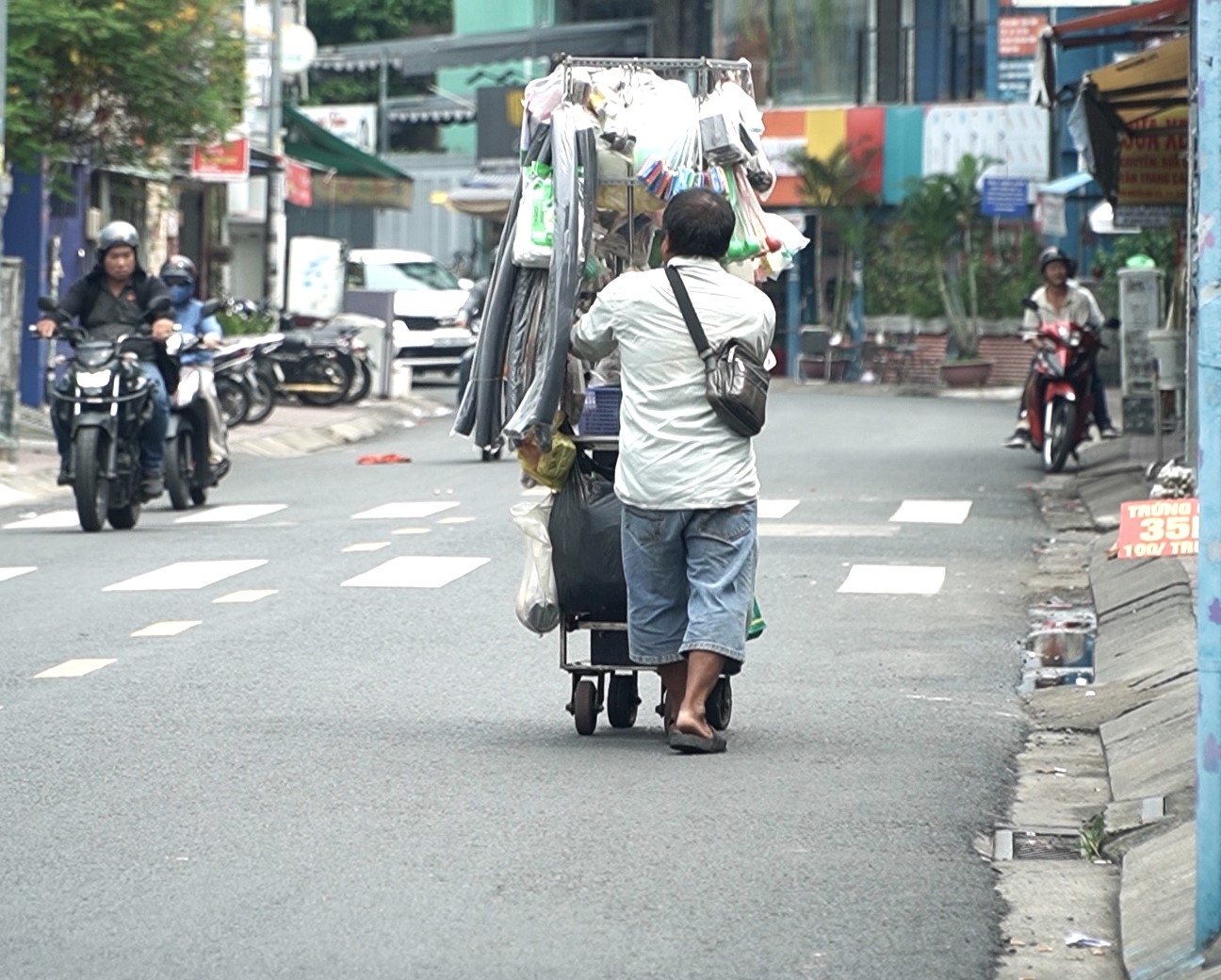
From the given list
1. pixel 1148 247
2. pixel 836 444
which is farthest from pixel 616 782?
pixel 1148 247

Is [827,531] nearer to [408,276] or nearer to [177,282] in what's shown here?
[177,282]

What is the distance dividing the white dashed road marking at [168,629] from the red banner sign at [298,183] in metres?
23.7

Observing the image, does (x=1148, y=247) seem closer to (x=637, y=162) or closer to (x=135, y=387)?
(x=135, y=387)

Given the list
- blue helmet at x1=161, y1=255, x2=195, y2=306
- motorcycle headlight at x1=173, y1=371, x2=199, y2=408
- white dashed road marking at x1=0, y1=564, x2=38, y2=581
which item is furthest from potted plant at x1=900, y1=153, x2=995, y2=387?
white dashed road marking at x1=0, y1=564, x2=38, y2=581

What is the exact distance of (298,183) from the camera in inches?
1411

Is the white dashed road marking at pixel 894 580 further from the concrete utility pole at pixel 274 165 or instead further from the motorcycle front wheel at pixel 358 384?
the concrete utility pole at pixel 274 165

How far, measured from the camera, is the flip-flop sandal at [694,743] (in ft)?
25.5

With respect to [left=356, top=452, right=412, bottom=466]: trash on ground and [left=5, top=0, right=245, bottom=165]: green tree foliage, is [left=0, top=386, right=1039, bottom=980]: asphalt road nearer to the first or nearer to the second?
[left=356, top=452, right=412, bottom=466]: trash on ground

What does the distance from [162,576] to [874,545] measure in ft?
14.1

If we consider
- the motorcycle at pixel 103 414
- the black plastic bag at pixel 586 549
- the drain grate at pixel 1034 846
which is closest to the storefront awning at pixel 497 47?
the motorcycle at pixel 103 414

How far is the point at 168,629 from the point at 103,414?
4462 mm

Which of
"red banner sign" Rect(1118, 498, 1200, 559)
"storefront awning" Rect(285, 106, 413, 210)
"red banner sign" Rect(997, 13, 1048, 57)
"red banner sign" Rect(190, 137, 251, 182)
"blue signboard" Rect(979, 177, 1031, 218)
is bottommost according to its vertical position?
"red banner sign" Rect(1118, 498, 1200, 559)

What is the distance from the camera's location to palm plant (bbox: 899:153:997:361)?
38719 mm

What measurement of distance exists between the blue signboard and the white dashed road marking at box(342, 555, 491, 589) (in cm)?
2665
